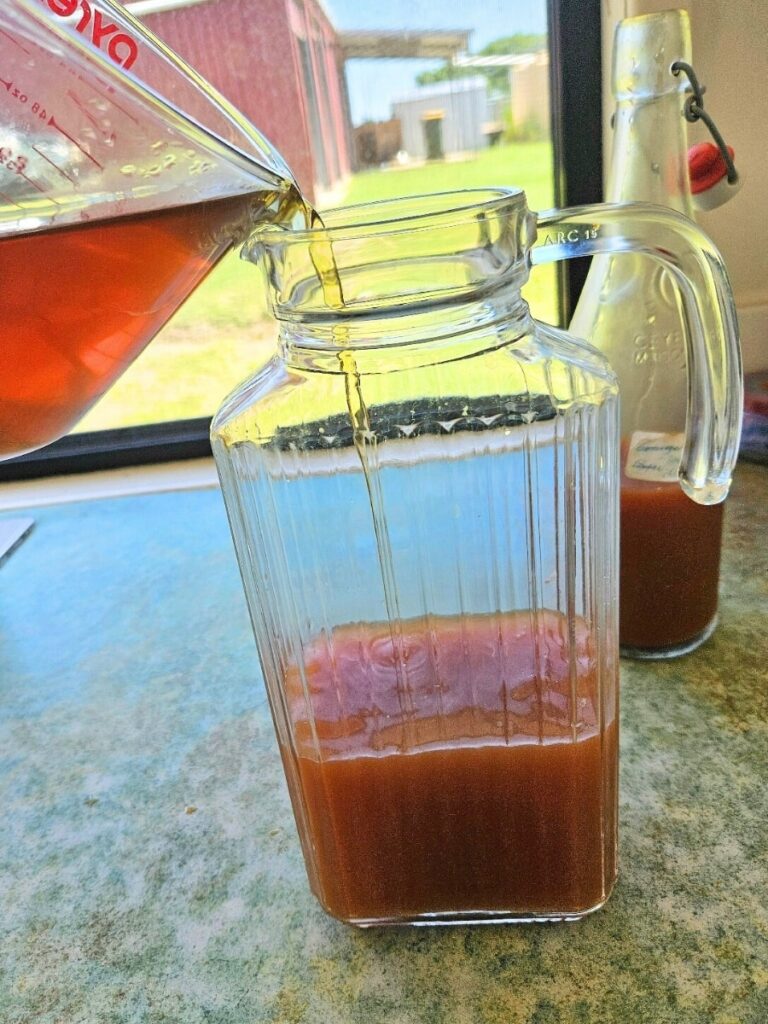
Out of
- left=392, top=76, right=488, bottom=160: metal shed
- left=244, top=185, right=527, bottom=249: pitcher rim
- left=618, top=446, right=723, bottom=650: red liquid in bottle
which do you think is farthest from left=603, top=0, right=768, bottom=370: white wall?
left=244, top=185, right=527, bottom=249: pitcher rim

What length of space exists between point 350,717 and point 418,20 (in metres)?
0.74

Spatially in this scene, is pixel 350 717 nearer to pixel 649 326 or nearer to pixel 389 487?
pixel 389 487

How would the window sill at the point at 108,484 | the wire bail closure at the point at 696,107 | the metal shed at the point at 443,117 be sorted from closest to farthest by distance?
the wire bail closure at the point at 696,107
the metal shed at the point at 443,117
the window sill at the point at 108,484

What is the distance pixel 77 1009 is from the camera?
→ 0.42 metres

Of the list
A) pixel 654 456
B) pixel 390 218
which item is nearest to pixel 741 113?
pixel 654 456

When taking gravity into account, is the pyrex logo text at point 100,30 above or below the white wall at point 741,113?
above

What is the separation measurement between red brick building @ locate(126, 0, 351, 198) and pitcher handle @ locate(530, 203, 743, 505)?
0.57 m

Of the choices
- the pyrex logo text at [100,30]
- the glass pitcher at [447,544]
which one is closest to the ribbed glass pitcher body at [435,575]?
the glass pitcher at [447,544]

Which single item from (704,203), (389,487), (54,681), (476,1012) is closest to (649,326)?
(704,203)

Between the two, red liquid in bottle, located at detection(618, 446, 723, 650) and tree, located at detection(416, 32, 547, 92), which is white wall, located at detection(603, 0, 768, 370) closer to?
tree, located at detection(416, 32, 547, 92)

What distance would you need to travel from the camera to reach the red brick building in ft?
2.81

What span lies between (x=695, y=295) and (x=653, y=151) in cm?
18

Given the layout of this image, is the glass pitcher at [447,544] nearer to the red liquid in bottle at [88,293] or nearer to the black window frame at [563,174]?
the red liquid in bottle at [88,293]

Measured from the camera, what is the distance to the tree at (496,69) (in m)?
0.86
